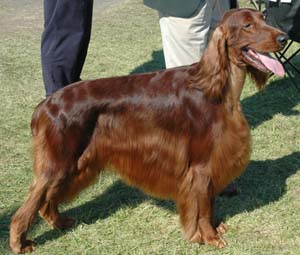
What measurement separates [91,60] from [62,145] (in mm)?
4492

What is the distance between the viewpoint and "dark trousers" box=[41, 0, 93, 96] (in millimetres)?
4547

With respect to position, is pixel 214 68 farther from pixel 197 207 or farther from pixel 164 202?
pixel 164 202

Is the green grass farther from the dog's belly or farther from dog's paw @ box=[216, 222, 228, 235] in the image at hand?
the dog's belly

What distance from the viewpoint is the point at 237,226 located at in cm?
415

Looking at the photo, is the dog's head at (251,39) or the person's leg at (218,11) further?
the person's leg at (218,11)

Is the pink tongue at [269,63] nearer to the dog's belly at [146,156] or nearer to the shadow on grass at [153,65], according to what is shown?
the dog's belly at [146,156]

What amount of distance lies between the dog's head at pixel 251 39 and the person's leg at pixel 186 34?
102 cm

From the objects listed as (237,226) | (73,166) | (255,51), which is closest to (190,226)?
(237,226)

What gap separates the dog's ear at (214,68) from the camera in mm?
3607

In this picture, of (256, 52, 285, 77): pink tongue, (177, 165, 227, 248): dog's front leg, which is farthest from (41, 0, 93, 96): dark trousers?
(256, 52, 285, 77): pink tongue


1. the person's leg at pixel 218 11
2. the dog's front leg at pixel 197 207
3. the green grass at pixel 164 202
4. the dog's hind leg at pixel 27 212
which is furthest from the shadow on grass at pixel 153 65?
the dog's hind leg at pixel 27 212

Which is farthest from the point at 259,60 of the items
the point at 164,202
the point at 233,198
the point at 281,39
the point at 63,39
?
the point at 63,39

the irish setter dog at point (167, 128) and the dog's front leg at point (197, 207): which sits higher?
the irish setter dog at point (167, 128)

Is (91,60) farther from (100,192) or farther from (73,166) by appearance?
(73,166)
